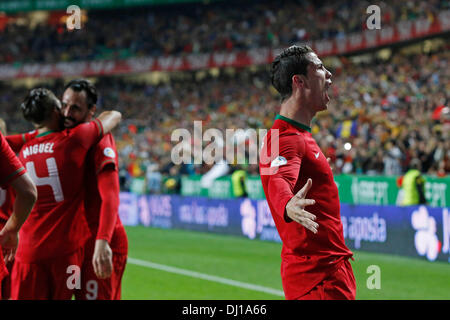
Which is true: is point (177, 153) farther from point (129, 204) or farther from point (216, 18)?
point (216, 18)

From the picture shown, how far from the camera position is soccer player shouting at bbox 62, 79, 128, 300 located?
4.81 metres

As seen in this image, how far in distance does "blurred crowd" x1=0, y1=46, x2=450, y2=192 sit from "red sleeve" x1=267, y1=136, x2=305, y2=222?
20.8 inches

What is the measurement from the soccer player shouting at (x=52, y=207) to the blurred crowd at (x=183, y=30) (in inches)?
1060

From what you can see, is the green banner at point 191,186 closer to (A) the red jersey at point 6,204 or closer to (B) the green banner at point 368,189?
(B) the green banner at point 368,189

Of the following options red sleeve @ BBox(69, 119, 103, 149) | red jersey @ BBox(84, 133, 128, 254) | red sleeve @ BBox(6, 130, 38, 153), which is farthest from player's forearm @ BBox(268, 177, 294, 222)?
red sleeve @ BBox(6, 130, 38, 153)

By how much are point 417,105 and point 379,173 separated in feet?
12.5

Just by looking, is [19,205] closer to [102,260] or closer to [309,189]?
[102,260]

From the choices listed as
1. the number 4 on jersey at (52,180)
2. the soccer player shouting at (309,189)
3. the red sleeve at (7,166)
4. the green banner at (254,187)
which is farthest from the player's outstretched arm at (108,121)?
the green banner at (254,187)

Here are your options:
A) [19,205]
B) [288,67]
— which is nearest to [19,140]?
[19,205]

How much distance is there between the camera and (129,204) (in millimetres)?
23781

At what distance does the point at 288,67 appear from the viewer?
A: 148 inches

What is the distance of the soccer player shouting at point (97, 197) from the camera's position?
4.81 m

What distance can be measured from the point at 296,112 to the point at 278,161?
422 mm

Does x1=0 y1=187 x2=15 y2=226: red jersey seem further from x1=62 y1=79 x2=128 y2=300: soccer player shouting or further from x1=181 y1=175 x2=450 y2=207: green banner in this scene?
x1=181 y1=175 x2=450 y2=207: green banner
